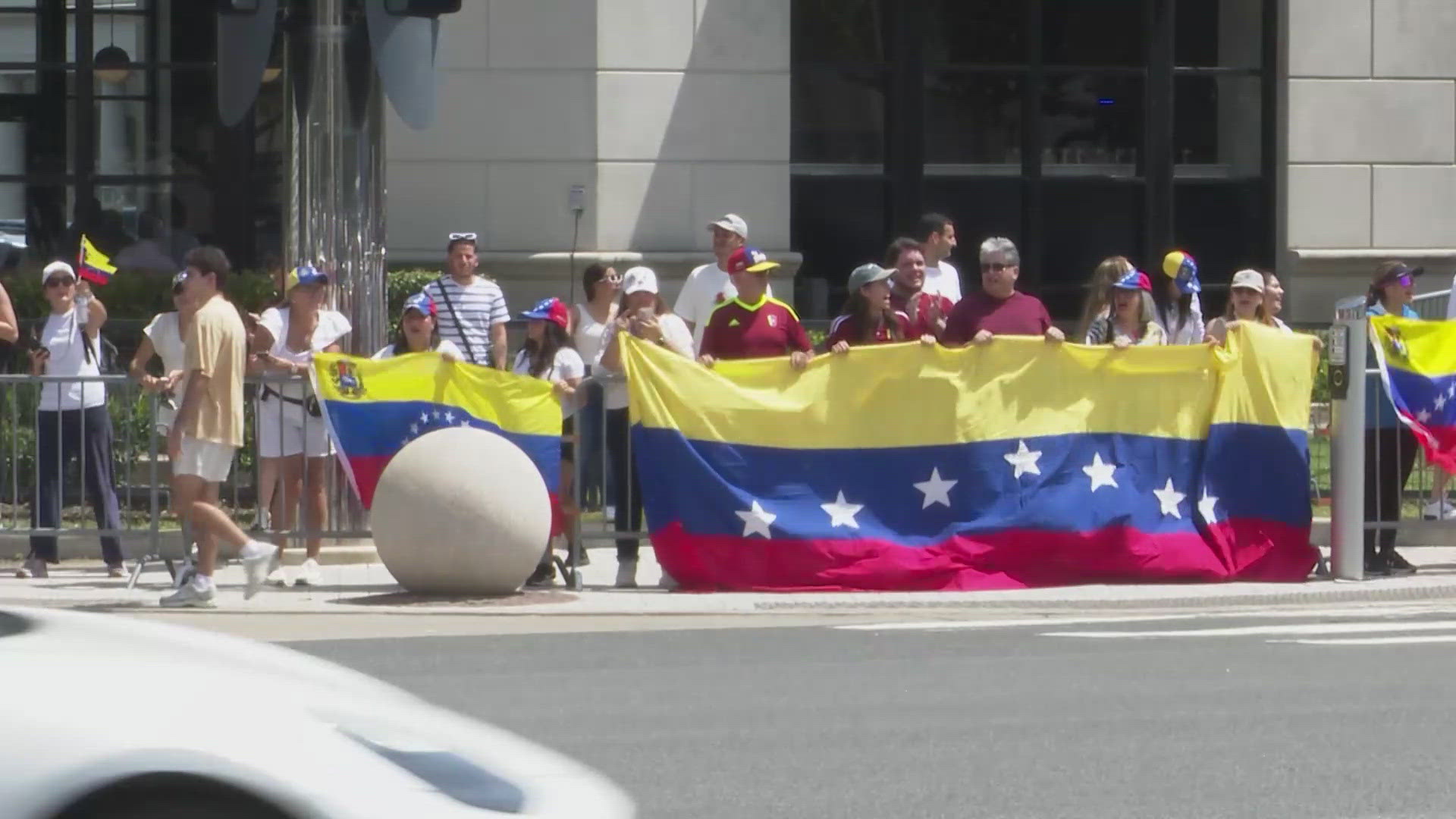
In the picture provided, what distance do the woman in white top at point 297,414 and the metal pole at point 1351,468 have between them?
18.7ft

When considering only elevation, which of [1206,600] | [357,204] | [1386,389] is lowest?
[1206,600]

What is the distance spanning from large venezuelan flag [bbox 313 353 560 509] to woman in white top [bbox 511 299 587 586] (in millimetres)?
228

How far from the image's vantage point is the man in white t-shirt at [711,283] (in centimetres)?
1452

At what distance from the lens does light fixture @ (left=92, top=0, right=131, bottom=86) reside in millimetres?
21219

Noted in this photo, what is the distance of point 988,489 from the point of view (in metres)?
13.6

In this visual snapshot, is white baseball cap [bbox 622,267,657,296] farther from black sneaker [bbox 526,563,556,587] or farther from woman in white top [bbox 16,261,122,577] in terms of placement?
woman in white top [bbox 16,261,122,577]

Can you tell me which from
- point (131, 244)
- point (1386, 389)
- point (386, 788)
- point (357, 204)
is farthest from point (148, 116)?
point (386, 788)

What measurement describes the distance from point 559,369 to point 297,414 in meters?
1.49

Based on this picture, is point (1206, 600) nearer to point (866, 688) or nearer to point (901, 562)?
point (901, 562)

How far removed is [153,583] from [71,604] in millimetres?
1211

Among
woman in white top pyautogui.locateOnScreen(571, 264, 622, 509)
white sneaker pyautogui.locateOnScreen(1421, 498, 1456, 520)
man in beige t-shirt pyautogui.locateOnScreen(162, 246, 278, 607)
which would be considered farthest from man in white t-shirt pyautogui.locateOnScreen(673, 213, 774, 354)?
white sneaker pyautogui.locateOnScreen(1421, 498, 1456, 520)

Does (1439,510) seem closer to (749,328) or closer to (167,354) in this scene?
(749,328)

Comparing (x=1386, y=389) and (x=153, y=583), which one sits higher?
(x=1386, y=389)

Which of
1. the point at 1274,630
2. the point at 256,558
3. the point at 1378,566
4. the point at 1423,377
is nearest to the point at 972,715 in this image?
the point at 1274,630
